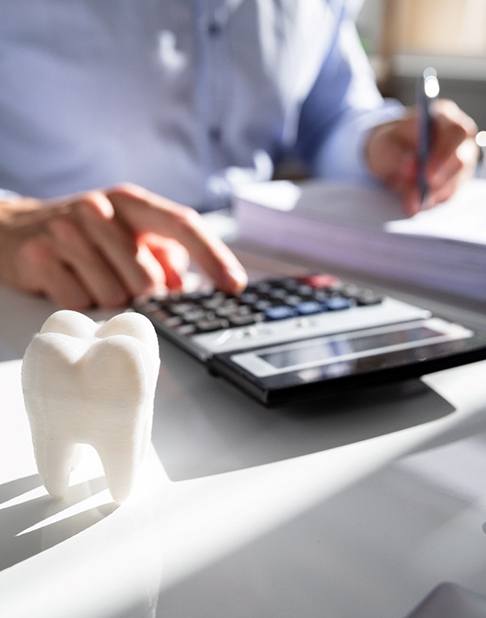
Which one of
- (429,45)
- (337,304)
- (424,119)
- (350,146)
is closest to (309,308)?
(337,304)

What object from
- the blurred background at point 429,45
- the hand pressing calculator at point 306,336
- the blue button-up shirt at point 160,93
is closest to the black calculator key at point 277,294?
the hand pressing calculator at point 306,336

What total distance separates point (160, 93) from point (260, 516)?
2.13ft

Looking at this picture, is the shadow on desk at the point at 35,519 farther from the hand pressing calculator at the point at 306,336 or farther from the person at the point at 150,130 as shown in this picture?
the person at the point at 150,130

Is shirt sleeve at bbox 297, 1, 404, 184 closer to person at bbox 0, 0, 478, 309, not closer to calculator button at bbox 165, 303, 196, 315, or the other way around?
person at bbox 0, 0, 478, 309

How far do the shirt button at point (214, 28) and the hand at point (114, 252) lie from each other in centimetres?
41

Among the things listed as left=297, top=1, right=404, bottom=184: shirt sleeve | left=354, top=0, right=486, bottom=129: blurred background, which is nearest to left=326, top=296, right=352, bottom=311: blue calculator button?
left=297, top=1, right=404, bottom=184: shirt sleeve

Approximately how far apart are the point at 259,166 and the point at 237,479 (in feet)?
2.42

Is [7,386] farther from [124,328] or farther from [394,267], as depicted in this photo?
[394,267]

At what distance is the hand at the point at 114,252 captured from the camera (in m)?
0.51

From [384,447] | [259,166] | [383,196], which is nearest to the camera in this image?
Result: [384,447]

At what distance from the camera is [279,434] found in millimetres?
343

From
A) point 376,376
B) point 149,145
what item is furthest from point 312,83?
point 376,376

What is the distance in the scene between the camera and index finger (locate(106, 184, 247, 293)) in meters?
0.50

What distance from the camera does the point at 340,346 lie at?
395 millimetres
